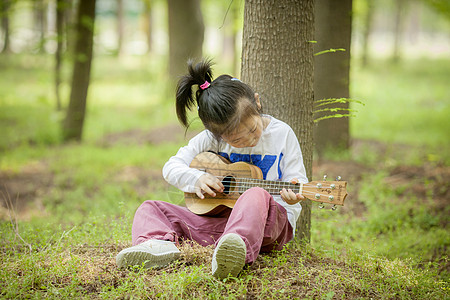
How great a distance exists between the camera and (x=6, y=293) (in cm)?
254

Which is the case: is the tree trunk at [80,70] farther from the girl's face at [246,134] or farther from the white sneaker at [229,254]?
the white sneaker at [229,254]

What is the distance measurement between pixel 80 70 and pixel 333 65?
580 centimetres

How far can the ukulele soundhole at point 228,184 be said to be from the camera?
123 inches

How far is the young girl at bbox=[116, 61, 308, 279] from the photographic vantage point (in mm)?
2715

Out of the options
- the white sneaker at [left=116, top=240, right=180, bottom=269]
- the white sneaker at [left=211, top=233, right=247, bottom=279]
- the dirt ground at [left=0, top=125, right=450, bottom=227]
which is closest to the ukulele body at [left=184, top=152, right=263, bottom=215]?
the white sneaker at [left=116, top=240, right=180, bottom=269]

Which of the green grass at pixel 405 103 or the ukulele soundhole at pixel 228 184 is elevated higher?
the green grass at pixel 405 103

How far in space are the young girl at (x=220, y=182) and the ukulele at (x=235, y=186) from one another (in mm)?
64

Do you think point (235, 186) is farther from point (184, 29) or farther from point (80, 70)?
point (184, 29)

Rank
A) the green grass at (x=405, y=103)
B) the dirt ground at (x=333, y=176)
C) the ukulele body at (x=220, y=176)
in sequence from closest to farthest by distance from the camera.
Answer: the ukulele body at (x=220, y=176) < the dirt ground at (x=333, y=176) < the green grass at (x=405, y=103)

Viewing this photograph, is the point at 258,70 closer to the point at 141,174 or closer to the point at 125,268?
the point at 125,268

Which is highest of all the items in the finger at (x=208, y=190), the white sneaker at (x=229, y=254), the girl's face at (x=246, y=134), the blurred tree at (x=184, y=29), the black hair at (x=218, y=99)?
the blurred tree at (x=184, y=29)

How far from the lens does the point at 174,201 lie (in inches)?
166

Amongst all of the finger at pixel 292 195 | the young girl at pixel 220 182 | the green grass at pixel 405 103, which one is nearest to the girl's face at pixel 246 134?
the young girl at pixel 220 182

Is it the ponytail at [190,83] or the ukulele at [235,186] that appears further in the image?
the ponytail at [190,83]
